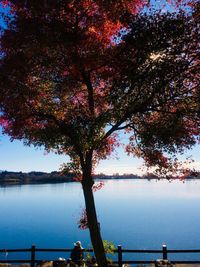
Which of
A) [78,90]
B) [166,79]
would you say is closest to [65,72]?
[78,90]

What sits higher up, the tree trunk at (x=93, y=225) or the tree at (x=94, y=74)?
the tree at (x=94, y=74)

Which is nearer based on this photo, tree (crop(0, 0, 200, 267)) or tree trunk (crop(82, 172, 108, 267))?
tree (crop(0, 0, 200, 267))

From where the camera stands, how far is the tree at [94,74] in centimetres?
1208

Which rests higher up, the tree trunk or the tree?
the tree

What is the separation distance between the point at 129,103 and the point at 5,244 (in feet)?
221

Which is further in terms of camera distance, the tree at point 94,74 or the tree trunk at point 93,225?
the tree trunk at point 93,225

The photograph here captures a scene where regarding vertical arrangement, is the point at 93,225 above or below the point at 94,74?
below

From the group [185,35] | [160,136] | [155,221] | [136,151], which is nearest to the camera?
[185,35]

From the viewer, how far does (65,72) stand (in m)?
14.1

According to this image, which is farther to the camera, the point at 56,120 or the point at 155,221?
the point at 155,221

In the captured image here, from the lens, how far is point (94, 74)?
568 inches

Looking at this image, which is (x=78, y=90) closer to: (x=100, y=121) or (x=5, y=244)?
(x=100, y=121)

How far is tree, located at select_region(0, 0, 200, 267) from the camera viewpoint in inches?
476

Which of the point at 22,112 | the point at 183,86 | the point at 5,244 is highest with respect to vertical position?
the point at 183,86
